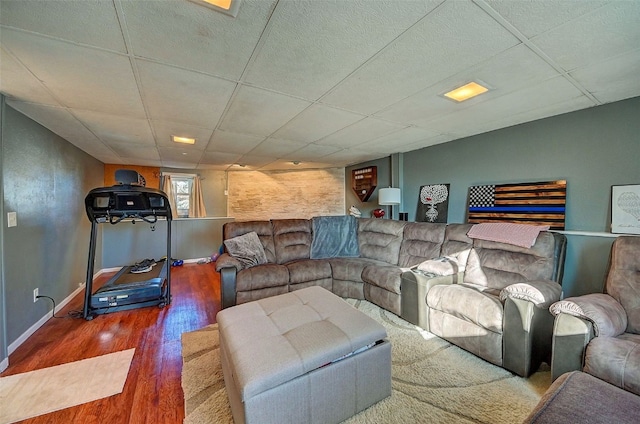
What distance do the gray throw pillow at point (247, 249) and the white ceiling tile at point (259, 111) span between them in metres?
1.43

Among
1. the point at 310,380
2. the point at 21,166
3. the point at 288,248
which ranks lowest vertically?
the point at 310,380

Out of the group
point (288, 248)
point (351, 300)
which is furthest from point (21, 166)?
point (351, 300)

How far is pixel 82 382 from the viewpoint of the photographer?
182cm

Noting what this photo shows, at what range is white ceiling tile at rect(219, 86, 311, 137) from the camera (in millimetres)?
2049

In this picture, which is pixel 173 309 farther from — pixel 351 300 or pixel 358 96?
pixel 358 96

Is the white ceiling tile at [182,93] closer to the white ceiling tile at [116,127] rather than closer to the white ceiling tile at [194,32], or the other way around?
the white ceiling tile at [194,32]

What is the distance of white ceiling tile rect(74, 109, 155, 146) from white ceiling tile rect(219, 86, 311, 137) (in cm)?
93

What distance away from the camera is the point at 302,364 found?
1320mm

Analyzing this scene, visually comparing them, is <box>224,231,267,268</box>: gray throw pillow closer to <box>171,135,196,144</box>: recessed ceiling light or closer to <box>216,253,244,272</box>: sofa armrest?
<box>216,253,244,272</box>: sofa armrest

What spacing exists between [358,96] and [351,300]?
2545mm

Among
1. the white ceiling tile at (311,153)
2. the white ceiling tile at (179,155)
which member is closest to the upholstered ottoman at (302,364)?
the white ceiling tile at (311,153)

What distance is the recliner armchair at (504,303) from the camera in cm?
182

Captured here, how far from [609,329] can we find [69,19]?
3.49 meters

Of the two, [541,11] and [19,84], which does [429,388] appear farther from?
[19,84]
